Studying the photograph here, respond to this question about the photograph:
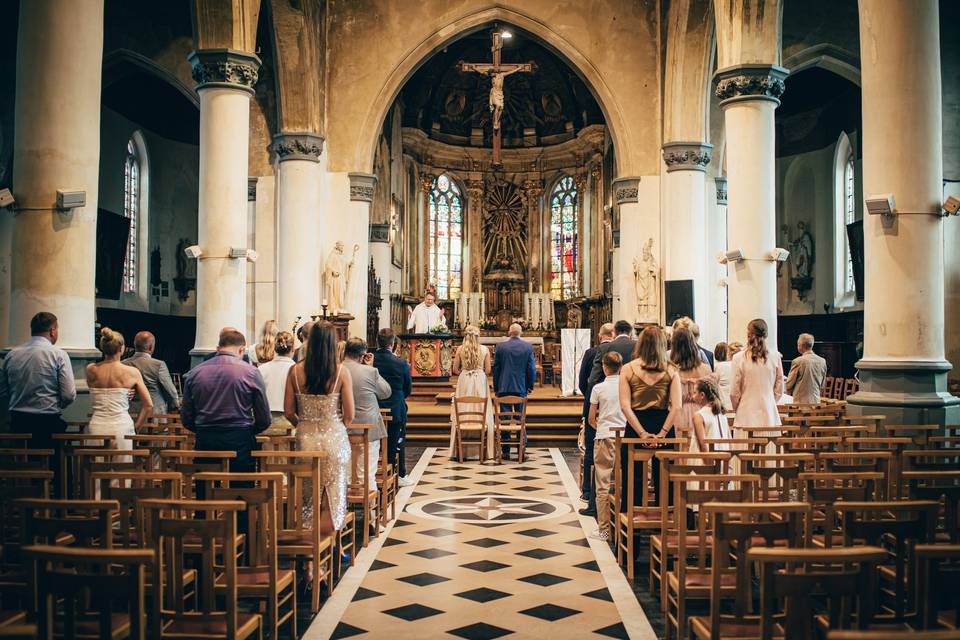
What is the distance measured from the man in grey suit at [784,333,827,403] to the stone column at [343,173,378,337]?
10039 millimetres

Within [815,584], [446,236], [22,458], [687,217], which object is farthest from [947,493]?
[446,236]

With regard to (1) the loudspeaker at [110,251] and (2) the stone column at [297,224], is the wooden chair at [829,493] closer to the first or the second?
(2) the stone column at [297,224]

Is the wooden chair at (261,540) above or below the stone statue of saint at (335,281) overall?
below

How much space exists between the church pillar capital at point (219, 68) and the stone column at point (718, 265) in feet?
31.6

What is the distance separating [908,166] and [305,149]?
12.3m

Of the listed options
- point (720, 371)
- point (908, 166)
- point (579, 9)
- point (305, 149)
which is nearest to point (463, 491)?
point (720, 371)

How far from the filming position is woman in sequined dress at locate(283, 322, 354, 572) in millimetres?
6023

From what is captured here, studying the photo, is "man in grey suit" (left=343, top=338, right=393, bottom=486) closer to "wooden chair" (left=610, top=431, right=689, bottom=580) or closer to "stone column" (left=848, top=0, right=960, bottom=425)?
"wooden chair" (left=610, top=431, right=689, bottom=580)

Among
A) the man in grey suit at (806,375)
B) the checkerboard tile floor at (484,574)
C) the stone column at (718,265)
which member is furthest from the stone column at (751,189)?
the stone column at (718,265)

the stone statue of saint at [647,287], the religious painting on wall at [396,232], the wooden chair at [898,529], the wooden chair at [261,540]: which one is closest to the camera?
the wooden chair at [898,529]

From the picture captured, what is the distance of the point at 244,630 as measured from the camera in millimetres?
3885

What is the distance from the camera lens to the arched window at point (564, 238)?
3078 cm

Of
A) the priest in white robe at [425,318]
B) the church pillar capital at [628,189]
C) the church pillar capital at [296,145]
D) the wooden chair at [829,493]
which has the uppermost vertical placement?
the church pillar capital at [296,145]

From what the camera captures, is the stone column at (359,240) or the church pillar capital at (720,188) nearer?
the stone column at (359,240)
